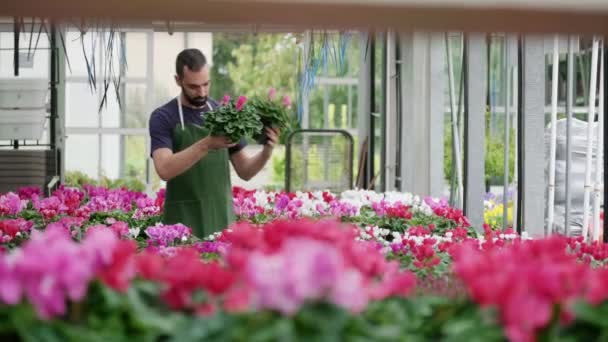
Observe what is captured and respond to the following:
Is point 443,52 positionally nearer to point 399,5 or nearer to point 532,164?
point 532,164

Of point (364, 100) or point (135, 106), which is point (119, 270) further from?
point (135, 106)

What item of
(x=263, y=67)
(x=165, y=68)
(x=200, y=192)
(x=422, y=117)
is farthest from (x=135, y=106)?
(x=200, y=192)

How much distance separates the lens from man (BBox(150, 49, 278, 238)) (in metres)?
5.19

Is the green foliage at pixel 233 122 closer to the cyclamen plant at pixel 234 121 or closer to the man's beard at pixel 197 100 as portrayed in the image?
the cyclamen plant at pixel 234 121

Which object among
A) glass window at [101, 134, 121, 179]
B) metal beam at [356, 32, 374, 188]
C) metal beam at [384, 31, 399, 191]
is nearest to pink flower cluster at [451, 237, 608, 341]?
metal beam at [384, 31, 399, 191]

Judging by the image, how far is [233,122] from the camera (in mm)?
4777

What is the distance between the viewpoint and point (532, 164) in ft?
18.7

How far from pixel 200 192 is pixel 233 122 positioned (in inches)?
22.2

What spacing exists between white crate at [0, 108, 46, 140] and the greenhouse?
0.02m

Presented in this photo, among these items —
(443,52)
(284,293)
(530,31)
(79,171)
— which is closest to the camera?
(284,293)

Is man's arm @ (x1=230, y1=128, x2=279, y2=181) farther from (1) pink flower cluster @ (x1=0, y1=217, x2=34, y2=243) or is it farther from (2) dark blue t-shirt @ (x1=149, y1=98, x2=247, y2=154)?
(1) pink flower cluster @ (x1=0, y1=217, x2=34, y2=243)

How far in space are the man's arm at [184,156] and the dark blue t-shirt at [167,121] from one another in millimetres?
142

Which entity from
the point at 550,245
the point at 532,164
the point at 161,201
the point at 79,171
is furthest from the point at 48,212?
the point at 79,171

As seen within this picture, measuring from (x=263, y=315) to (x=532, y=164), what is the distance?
4404 mm
